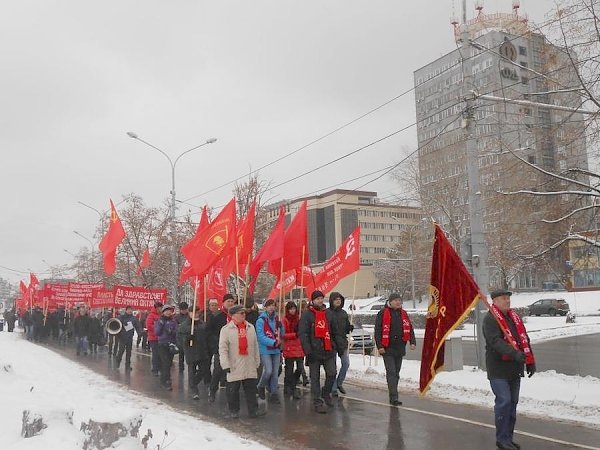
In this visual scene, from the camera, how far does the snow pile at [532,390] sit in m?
9.17

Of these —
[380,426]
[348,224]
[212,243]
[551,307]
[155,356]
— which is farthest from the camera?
[348,224]

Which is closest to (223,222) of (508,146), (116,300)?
(508,146)

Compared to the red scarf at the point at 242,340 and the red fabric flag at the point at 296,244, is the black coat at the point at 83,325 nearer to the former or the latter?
the red fabric flag at the point at 296,244

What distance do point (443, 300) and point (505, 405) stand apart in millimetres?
1439

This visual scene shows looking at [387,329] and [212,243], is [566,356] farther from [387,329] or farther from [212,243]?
[212,243]

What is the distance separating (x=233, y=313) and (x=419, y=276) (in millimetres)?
47283

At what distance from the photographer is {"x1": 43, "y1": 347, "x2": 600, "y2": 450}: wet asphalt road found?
7379 mm

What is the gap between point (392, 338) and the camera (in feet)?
33.4

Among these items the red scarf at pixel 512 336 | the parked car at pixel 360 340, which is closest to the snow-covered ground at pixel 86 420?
the red scarf at pixel 512 336

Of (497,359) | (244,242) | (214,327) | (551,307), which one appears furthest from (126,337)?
(551,307)

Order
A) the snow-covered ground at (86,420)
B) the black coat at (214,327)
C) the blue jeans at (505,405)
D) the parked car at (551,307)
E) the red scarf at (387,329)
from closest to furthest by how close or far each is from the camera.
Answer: the snow-covered ground at (86,420) → the blue jeans at (505,405) → the red scarf at (387,329) → the black coat at (214,327) → the parked car at (551,307)


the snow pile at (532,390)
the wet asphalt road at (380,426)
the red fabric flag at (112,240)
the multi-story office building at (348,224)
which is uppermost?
the multi-story office building at (348,224)

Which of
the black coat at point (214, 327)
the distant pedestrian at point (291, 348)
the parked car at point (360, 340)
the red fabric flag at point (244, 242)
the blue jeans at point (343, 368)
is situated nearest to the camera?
the blue jeans at point (343, 368)

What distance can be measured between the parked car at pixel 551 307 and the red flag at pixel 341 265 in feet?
111
